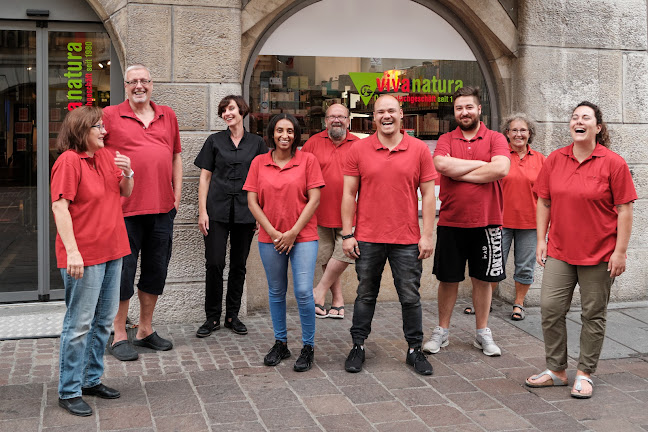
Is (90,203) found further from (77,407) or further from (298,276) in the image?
(298,276)

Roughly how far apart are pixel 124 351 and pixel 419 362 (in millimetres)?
2137

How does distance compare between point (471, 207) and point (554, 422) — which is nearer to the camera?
point (554, 422)

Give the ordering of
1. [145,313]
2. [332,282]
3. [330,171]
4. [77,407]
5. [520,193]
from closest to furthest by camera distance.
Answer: [77,407] < [145,313] < [330,171] < [520,193] < [332,282]

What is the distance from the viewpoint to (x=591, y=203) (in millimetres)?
4867

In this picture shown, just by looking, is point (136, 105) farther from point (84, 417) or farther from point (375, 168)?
point (84, 417)

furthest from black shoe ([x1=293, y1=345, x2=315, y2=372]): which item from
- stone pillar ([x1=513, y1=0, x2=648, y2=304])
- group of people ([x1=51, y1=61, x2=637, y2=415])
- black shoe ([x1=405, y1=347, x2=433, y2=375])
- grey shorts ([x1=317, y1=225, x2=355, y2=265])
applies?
stone pillar ([x1=513, y1=0, x2=648, y2=304])

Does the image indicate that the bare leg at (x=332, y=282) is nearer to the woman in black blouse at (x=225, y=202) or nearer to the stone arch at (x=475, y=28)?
the woman in black blouse at (x=225, y=202)

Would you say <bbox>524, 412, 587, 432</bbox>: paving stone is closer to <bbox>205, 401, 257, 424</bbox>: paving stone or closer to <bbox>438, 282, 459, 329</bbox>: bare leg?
<bbox>438, 282, 459, 329</bbox>: bare leg

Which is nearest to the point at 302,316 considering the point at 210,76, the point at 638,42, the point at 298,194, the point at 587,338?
the point at 298,194

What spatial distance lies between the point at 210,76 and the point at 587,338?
376cm

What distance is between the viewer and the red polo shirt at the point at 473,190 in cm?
569

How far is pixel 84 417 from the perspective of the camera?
14.6ft

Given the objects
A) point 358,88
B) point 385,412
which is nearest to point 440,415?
point 385,412

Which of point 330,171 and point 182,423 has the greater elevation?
point 330,171
